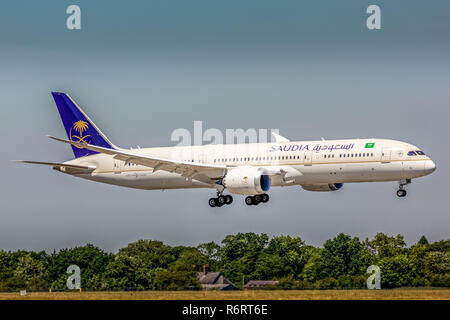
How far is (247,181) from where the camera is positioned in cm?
6862

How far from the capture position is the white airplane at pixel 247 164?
66.8 metres

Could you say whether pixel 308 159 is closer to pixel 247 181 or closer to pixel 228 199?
pixel 247 181

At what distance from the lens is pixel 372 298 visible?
48094 millimetres

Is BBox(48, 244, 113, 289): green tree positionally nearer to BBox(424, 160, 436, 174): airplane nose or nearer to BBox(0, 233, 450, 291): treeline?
BBox(0, 233, 450, 291): treeline

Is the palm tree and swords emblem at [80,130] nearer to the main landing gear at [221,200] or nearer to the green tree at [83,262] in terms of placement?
the main landing gear at [221,200]

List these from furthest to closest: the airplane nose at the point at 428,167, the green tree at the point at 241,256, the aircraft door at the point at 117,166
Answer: the green tree at the point at 241,256 → the aircraft door at the point at 117,166 → the airplane nose at the point at 428,167

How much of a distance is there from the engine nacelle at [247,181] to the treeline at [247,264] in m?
10.7

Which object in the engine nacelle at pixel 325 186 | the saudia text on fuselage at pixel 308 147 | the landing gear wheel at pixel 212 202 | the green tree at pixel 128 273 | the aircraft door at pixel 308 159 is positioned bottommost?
the green tree at pixel 128 273

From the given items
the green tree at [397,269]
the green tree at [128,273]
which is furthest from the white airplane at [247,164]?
the green tree at [128,273]

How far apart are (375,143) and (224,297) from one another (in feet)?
72.9

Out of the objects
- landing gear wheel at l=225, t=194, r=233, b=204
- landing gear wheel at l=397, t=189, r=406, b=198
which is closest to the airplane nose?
landing gear wheel at l=397, t=189, r=406, b=198

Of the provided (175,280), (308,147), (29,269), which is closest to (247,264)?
(29,269)

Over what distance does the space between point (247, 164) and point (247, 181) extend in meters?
3.77
